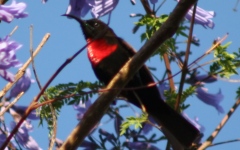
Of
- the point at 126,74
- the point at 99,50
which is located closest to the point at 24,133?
the point at 99,50

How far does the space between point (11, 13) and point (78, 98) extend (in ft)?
2.25

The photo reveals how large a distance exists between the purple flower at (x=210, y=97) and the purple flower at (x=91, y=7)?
87cm

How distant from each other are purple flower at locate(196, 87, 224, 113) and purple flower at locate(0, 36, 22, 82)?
120 centimetres

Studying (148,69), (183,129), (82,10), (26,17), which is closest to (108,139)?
(148,69)

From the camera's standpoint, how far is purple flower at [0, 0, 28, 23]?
1207mm

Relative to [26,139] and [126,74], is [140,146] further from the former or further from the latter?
[126,74]

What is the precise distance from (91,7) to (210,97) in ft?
3.39

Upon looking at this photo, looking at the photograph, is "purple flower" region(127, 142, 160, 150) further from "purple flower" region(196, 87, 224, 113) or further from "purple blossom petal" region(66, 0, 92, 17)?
"purple blossom petal" region(66, 0, 92, 17)

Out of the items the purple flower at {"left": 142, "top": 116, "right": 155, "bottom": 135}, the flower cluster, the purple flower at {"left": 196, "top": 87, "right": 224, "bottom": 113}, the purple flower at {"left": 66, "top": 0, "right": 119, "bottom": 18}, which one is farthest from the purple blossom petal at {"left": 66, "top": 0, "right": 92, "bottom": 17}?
the purple flower at {"left": 196, "top": 87, "right": 224, "bottom": 113}

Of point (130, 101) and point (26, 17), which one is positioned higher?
point (26, 17)

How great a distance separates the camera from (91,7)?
1.58 m

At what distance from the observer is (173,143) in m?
1.85

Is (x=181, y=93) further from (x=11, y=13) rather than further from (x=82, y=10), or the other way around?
(x=11, y=13)

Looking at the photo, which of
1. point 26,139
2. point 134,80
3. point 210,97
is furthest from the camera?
point 210,97
